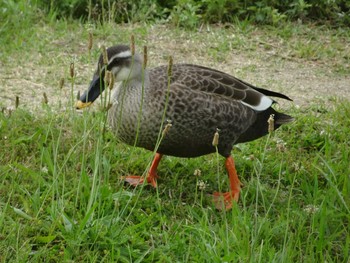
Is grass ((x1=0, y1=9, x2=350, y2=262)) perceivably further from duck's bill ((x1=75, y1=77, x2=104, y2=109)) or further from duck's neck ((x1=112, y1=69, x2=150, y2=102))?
duck's neck ((x1=112, y1=69, x2=150, y2=102))

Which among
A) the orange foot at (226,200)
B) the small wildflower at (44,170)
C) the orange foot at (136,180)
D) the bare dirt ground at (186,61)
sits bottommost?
the bare dirt ground at (186,61)

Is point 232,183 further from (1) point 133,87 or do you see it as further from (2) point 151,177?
(1) point 133,87

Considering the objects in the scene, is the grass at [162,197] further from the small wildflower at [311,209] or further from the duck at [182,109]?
the duck at [182,109]

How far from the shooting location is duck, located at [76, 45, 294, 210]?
4711mm

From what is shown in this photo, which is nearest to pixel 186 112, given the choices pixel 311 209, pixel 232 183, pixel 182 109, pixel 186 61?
pixel 182 109

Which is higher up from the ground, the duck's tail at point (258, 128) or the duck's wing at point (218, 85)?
the duck's wing at point (218, 85)

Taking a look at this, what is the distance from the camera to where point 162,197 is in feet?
16.3

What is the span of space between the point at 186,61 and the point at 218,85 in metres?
2.51

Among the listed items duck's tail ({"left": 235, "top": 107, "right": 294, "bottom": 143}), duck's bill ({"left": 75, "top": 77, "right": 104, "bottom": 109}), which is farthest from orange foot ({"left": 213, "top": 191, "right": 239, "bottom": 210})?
duck's bill ({"left": 75, "top": 77, "right": 104, "bottom": 109})

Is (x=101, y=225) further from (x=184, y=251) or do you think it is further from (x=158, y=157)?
(x=158, y=157)

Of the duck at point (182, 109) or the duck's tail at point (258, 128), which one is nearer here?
the duck at point (182, 109)

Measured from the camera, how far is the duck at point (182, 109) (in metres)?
4.71

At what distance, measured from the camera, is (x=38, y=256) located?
396 centimetres

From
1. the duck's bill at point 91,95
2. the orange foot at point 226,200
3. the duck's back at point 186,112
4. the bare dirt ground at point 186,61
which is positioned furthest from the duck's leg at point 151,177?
the bare dirt ground at point 186,61
